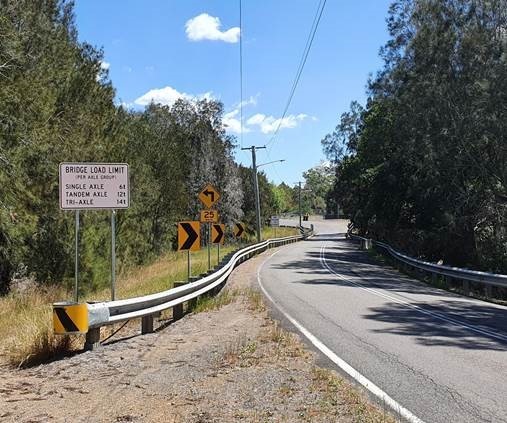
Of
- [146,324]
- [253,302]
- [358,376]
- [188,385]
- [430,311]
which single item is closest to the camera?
[188,385]

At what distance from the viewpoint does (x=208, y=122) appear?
61.0 meters

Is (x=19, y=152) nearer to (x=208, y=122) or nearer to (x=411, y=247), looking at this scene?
(x=411, y=247)

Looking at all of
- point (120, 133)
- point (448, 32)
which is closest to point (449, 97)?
point (448, 32)

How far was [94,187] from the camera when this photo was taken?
9680 millimetres

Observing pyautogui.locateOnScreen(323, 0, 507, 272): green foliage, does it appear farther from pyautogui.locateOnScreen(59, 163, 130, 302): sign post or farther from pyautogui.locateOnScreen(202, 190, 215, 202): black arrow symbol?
pyautogui.locateOnScreen(59, 163, 130, 302): sign post

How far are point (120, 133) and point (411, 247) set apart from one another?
22853 millimetres

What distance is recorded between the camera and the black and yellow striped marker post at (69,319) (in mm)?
7969

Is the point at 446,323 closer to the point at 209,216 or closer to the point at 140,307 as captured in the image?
the point at 140,307

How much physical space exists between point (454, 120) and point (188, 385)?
1126 inches

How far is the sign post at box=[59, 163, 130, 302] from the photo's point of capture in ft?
31.1

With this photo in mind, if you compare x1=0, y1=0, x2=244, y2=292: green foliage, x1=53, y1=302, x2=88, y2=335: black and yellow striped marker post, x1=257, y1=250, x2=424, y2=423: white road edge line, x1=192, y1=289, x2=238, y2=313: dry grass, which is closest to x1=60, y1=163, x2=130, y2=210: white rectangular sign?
x1=53, y1=302, x2=88, y2=335: black and yellow striped marker post

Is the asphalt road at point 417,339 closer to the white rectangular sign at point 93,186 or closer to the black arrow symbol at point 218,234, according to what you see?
the black arrow symbol at point 218,234

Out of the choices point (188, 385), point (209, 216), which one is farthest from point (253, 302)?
point (188, 385)

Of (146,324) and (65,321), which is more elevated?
(65,321)
